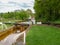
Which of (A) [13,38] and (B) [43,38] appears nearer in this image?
(B) [43,38]

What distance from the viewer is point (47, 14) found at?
15.2 meters

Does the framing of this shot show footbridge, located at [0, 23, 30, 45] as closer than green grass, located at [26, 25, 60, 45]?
No

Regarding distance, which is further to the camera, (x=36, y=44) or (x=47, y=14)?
(x=47, y=14)

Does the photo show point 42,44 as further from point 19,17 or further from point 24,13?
point 24,13

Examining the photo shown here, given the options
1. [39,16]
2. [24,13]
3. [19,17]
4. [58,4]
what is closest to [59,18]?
[58,4]

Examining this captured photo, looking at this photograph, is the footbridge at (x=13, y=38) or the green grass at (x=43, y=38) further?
the footbridge at (x=13, y=38)

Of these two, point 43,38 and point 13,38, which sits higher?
point 43,38

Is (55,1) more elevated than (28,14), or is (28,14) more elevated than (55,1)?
(55,1)

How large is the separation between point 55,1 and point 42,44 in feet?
24.5

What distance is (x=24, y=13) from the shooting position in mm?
32438

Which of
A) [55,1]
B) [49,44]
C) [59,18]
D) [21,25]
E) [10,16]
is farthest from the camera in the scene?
[10,16]

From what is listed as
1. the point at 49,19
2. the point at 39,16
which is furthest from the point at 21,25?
the point at 49,19

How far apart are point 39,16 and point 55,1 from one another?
7.65m

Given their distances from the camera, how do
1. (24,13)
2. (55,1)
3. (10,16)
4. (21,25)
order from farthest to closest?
(24,13) < (10,16) < (21,25) < (55,1)
